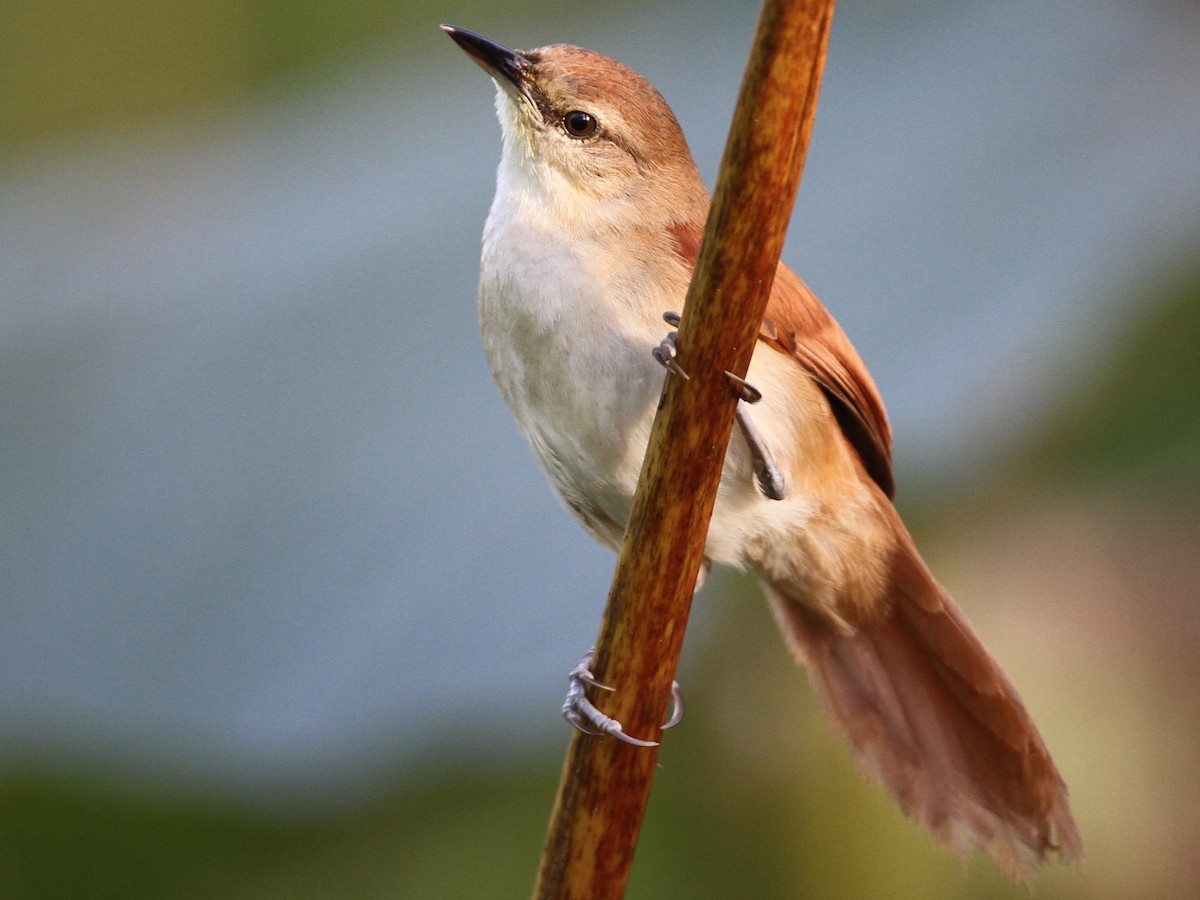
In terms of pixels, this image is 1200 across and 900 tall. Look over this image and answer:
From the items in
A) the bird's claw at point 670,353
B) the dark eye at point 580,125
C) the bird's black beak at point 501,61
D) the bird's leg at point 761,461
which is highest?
the bird's black beak at point 501,61

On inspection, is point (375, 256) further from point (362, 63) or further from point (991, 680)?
point (991, 680)

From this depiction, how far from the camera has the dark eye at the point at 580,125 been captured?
7.16 ft

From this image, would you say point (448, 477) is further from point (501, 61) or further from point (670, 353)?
point (670, 353)

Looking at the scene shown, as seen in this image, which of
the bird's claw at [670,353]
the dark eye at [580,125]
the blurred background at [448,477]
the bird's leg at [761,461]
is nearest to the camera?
the bird's claw at [670,353]

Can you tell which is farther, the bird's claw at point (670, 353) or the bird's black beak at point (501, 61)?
the bird's black beak at point (501, 61)

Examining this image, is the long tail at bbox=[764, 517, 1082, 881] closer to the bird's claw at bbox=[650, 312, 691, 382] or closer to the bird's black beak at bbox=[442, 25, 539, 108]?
the bird's claw at bbox=[650, 312, 691, 382]

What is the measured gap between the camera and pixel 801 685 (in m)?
2.58

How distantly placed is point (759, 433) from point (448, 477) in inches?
22.6

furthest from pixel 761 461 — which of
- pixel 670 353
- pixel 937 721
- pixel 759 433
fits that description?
pixel 937 721

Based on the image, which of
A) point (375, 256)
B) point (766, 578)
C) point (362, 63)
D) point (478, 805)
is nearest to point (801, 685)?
point (766, 578)

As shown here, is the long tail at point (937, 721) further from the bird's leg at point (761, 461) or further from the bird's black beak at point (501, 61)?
the bird's black beak at point (501, 61)

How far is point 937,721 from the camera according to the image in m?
2.34

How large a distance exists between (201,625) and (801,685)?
107cm

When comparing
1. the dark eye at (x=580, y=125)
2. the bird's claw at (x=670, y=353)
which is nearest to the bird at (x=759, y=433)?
the dark eye at (x=580, y=125)
